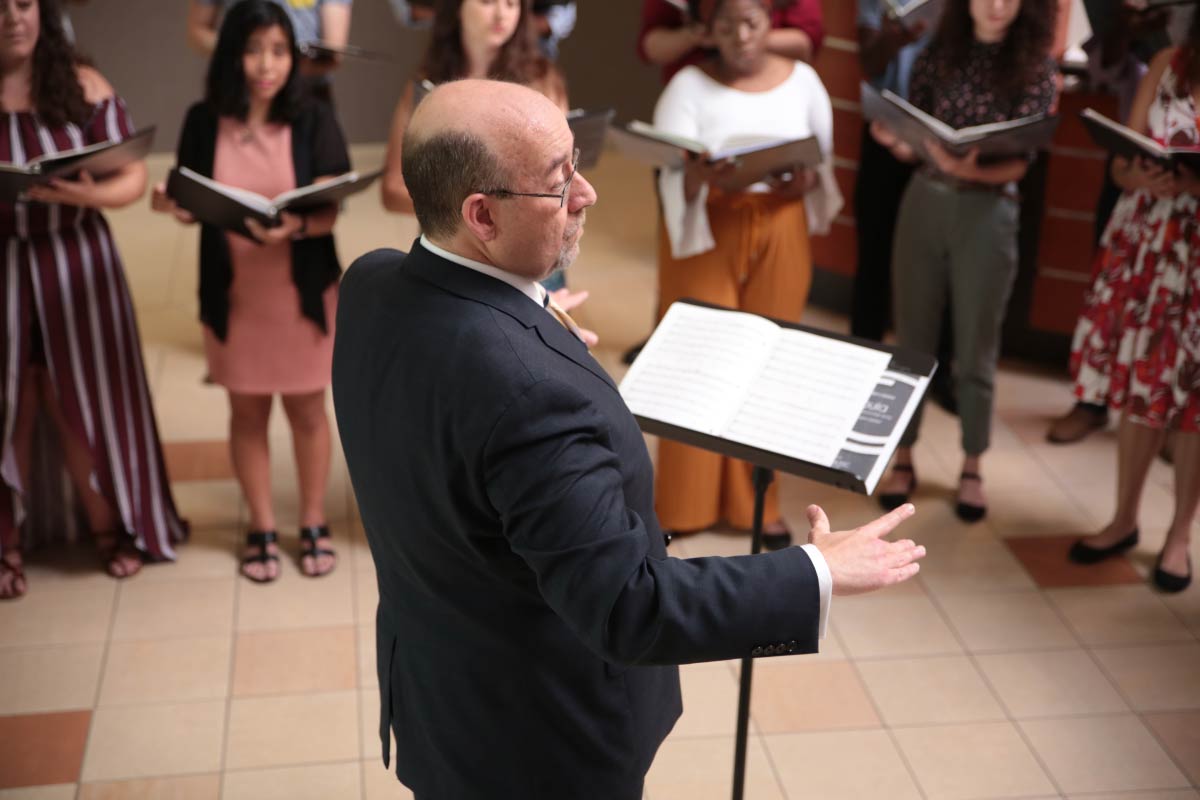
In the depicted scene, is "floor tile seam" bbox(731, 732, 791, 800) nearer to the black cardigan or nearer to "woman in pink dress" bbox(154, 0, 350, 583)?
"woman in pink dress" bbox(154, 0, 350, 583)

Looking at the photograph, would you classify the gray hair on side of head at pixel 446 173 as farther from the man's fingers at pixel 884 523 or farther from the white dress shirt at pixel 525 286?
the man's fingers at pixel 884 523

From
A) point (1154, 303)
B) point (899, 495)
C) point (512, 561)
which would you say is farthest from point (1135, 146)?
point (512, 561)

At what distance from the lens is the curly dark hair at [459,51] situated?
3.40 meters

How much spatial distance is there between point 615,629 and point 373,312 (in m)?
0.54

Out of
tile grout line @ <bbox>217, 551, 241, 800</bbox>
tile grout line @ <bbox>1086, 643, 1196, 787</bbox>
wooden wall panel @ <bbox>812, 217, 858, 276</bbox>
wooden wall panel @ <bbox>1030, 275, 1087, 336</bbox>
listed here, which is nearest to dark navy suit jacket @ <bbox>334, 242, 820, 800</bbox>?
tile grout line @ <bbox>217, 551, 241, 800</bbox>

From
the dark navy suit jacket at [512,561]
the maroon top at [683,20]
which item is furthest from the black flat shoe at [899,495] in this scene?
the dark navy suit jacket at [512,561]

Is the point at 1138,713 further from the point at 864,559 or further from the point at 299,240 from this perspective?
the point at 299,240

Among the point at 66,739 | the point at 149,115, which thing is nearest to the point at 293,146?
the point at 66,739

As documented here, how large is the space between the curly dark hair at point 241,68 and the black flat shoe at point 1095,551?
102 inches

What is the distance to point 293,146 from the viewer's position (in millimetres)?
3434

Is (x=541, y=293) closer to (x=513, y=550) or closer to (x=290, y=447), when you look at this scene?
(x=513, y=550)

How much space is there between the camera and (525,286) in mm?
1662

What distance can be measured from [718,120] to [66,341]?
1880 millimetres

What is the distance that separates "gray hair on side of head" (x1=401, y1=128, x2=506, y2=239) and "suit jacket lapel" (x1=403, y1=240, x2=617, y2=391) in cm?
4
